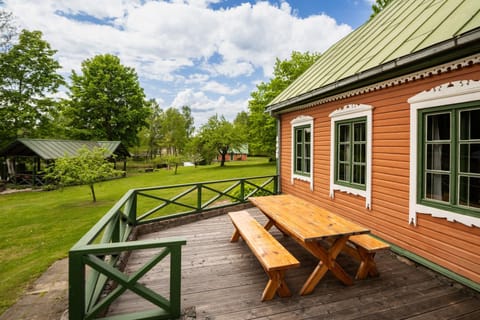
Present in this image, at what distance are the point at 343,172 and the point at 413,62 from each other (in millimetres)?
2397

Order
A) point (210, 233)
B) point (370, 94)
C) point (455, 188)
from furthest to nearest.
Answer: point (210, 233) < point (370, 94) < point (455, 188)

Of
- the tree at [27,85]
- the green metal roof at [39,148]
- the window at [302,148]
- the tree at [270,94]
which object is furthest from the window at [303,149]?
the tree at [27,85]

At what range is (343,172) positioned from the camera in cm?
492

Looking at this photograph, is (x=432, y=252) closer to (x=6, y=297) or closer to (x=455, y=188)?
(x=455, y=188)

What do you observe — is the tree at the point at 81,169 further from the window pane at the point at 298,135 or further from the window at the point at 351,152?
the window at the point at 351,152

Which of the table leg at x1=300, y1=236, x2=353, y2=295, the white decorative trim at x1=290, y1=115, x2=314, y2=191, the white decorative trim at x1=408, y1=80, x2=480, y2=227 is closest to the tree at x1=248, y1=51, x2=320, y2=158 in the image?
the white decorative trim at x1=290, y1=115, x2=314, y2=191

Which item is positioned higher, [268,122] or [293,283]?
[268,122]

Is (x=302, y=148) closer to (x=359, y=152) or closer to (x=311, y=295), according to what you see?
(x=359, y=152)

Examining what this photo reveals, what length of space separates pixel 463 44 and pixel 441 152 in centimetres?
134

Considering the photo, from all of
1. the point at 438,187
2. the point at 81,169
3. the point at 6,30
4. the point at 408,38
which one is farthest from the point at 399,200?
the point at 6,30

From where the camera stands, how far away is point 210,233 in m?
4.91

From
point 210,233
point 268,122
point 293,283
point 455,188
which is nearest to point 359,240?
point 293,283

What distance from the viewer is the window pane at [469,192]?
2.74 m

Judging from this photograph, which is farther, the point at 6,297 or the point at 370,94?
the point at 370,94
